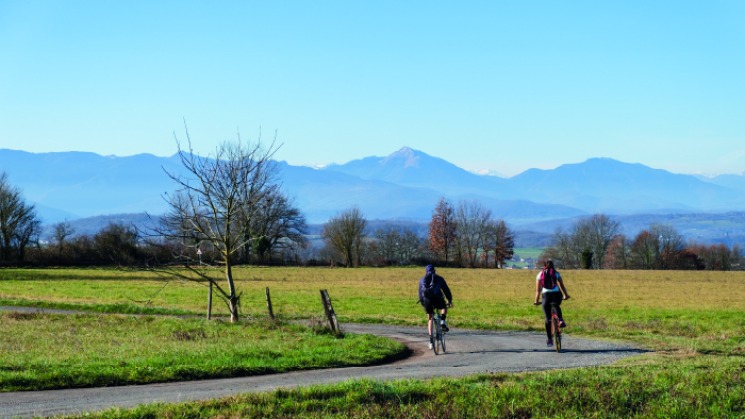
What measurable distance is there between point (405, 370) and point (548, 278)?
5.30 meters

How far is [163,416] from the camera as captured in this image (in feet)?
34.5

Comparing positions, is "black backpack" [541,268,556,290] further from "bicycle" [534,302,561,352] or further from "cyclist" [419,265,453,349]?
"cyclist" [419,265,453,349]

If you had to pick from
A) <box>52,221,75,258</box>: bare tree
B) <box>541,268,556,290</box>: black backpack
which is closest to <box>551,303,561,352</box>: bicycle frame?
<box>541,268,556,290</box>: black backpack

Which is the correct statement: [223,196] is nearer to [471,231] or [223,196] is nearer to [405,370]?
[405,370]

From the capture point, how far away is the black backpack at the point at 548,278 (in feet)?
64.3

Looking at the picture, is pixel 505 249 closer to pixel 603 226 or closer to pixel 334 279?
pixel 603 226


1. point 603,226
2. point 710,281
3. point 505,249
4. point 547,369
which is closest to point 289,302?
point 547,369

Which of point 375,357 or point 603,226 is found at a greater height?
point 603,226

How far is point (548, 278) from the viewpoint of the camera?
771 inches

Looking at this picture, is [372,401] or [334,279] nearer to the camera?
[372,401]

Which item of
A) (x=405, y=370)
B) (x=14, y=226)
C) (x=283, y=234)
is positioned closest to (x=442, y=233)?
(x=283, y=234)

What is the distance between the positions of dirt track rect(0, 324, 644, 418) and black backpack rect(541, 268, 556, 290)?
1.56m

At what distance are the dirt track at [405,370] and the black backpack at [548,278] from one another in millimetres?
Result: 1562

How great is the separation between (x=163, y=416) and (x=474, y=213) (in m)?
140
